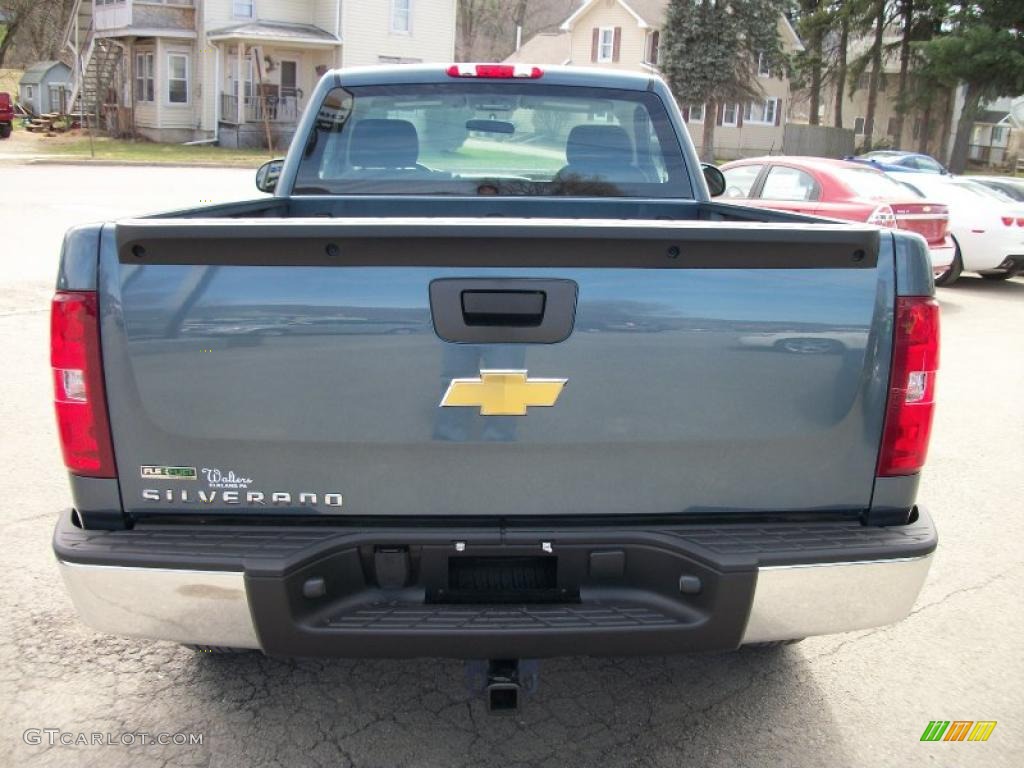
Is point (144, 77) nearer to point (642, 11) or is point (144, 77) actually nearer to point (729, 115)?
point (642, 11)

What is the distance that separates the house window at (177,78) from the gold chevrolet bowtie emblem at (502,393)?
130 feet

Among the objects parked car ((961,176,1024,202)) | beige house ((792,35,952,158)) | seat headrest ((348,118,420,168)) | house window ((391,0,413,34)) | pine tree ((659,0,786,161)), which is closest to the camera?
seat headrest ((348,118,420,168))

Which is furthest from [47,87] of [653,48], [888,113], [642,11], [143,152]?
[888,113]

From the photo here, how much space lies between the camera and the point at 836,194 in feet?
37.8

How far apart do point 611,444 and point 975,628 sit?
7.98 feet

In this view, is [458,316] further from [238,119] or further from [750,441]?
[238,119]

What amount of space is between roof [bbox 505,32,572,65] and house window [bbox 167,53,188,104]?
24765mm

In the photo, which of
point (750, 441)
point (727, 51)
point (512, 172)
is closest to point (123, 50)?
point (727, 51)

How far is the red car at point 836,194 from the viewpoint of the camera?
11.3m

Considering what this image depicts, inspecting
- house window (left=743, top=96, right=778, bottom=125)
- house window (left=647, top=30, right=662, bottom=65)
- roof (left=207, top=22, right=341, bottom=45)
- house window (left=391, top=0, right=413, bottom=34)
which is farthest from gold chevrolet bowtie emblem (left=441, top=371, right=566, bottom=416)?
house window (left=743, top=96, right=778, bottom=125)

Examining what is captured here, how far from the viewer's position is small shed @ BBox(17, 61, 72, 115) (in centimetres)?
4216

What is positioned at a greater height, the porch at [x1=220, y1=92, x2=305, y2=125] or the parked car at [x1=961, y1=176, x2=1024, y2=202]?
the porch at [x1=220, y1=92, x2=305, y2=125]

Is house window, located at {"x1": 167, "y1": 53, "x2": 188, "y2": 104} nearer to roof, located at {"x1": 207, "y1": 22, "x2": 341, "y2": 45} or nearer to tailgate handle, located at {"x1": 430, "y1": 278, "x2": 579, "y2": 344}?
roof, located at {"x1": 207, "y1": 22, "x2": 341, "y2": 45}

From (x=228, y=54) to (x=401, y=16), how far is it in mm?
7220
